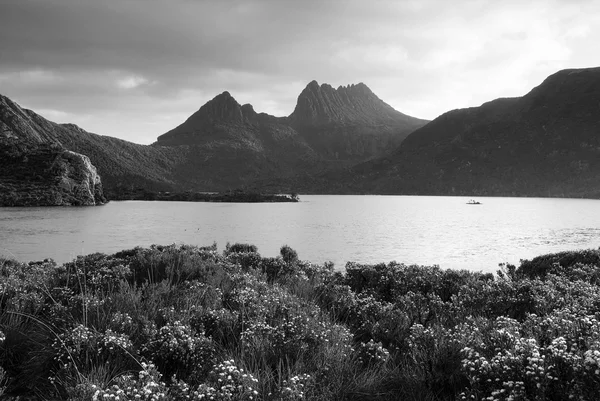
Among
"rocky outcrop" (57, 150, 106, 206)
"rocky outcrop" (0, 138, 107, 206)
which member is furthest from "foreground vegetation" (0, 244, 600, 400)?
"rocky outcrop" (57, 150, 106, 206)

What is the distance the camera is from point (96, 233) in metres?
53.5

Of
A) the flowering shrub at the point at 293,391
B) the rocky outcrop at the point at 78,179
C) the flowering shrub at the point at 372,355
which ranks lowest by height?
the flowering shrub at the point at 372,355

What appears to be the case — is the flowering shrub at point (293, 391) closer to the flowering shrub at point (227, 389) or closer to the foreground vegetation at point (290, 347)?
the foreground vegetation at point (290, 347)

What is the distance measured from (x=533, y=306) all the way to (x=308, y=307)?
559 cm

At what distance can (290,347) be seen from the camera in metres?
6.14

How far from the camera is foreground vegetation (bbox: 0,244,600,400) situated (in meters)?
→ 4.32

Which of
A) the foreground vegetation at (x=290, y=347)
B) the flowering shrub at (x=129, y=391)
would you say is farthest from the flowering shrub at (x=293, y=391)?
the flowering shrub at (x=129, y=391)

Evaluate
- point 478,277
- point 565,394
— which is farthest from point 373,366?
point 478,277

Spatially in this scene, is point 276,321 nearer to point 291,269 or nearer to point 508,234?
point 291,269

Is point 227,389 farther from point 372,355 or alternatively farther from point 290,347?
point 372,355

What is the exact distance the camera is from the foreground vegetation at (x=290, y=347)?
432 cm

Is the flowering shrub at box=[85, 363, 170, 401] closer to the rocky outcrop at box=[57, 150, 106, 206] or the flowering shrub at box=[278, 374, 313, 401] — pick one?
the flowering shrub at box=[278, 374, 313, 401]

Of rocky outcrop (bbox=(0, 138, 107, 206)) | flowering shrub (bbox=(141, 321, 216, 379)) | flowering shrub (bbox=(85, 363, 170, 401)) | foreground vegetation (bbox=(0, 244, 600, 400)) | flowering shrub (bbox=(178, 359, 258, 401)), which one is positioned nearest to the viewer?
flowering shrub (bbox=(85, 363, 170, 401))

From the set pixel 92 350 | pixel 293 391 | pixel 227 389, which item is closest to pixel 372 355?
pixel 293 391
